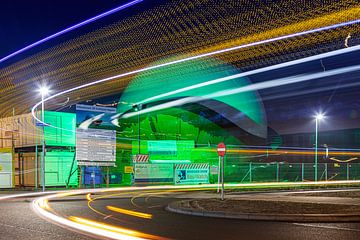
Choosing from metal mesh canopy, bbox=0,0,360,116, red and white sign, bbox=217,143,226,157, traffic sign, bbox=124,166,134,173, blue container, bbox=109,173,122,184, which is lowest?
blue container, bbox=109,173,122,184

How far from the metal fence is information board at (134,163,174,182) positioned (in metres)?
6.70

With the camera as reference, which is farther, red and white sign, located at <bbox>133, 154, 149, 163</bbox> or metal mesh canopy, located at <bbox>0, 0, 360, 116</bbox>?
red and white sign, located at <bbox>133, 154, 149, 163</bbox>

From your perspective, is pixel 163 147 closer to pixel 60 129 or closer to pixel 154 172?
pixel 154 172

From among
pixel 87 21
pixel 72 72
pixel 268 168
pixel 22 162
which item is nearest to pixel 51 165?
pixel 22 162

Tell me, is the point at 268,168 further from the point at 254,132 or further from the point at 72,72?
the point at 72,72

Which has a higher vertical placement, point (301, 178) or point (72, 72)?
point (72, 72)

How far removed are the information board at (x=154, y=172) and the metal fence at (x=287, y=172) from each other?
6705 mm

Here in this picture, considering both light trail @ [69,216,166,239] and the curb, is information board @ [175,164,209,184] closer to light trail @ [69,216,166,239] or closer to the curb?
the curb

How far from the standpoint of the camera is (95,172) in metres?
39.9

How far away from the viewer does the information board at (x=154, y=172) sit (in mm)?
40094

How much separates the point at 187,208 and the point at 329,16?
830cm

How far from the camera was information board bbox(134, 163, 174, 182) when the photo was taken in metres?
40.1

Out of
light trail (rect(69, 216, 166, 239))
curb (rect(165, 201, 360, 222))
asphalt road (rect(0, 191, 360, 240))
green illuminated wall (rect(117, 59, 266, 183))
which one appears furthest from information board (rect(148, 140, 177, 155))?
light trail (rect(69, 216, 166, 239))

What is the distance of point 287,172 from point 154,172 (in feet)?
51.0
